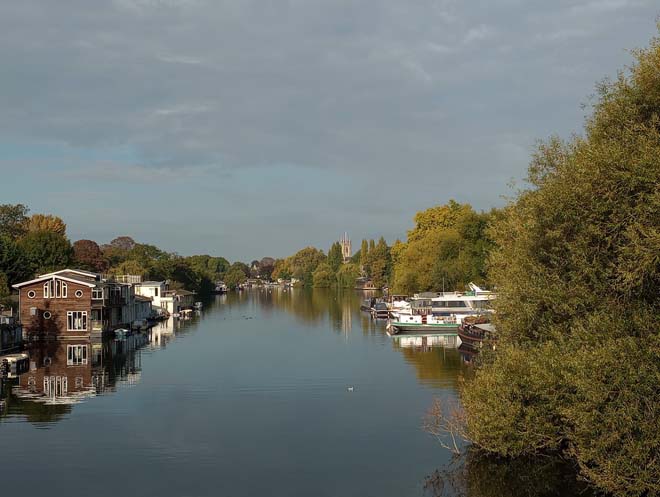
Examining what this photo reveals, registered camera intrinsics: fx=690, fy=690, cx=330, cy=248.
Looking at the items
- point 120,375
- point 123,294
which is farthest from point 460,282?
point 120,375

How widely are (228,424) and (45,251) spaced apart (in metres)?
71.0

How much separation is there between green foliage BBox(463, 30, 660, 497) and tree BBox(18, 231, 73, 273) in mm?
80032

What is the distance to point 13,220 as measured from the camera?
118 metres

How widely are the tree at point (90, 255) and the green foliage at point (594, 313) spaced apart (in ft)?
359

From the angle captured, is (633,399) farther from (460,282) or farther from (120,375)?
(460,282)


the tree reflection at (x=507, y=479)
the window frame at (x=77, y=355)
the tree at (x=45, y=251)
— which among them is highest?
the tree at (x=45, y=251)

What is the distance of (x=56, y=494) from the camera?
74.4ft

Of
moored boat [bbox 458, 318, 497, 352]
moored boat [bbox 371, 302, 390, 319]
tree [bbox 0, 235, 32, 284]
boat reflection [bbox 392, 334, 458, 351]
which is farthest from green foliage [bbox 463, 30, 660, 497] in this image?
tree [bbox 0, 235, 32, 284]

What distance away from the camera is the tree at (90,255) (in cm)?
12419

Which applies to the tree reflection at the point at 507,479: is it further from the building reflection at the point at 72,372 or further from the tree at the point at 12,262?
the tree at the point at 12,262

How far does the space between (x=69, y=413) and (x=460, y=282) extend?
67.3m

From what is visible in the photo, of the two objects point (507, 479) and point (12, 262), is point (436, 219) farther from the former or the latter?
point (507, 479)

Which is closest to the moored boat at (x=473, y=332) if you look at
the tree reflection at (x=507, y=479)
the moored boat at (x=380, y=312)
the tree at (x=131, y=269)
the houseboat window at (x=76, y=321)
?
the moored boat at (x=380, y=312)

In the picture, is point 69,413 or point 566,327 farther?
point 69,413
